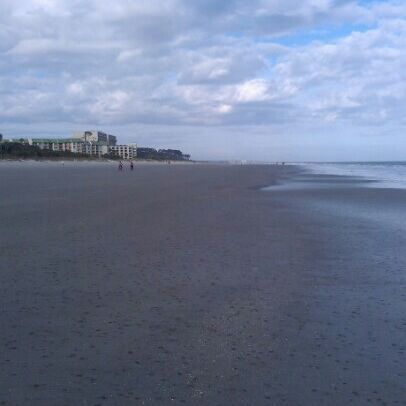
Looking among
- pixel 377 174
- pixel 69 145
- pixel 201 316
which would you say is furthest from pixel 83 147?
pixel 201 316

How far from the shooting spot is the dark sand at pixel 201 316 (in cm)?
397

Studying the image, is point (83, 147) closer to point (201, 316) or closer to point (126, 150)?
point (126, 150)

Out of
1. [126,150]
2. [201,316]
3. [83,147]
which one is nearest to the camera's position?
[201,316]

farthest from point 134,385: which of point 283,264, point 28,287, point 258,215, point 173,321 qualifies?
point 258,215

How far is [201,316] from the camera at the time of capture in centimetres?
570

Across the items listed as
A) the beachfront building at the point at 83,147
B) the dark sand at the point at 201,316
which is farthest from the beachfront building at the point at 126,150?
the dark sand at the point at 201,316

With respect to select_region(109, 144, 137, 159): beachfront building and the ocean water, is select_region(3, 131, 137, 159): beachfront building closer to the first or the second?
select_region(109, 144, 137, 159): beachfront building

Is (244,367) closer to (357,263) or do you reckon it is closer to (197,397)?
(197,397)

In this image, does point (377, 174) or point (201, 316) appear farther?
point (377, 174)

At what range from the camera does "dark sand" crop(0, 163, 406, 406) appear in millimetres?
3973

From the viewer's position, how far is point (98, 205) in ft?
57.0

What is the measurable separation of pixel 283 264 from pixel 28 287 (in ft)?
13.3

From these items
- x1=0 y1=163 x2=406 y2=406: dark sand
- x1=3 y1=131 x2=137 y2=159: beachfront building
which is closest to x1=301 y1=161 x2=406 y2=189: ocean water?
x1=0 y1=163 x2=406 y2=406: dark sand

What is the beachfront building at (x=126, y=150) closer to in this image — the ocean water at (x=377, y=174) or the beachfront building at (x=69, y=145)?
the beachfront building at (x=69, y=145)
